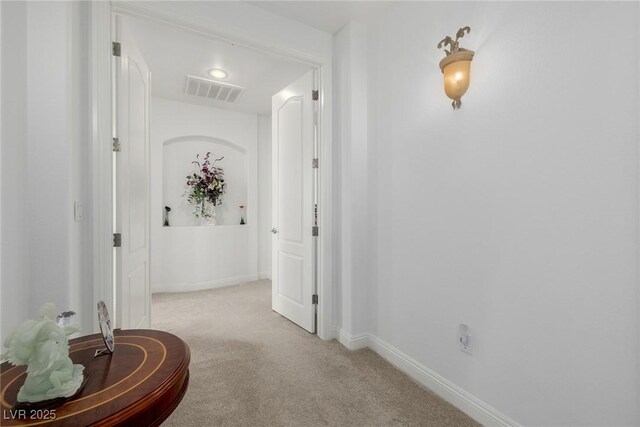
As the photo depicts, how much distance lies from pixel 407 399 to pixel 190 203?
375cm

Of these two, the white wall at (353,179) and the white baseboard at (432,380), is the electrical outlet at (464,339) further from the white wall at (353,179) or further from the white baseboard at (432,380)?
the white wall at (353,179)

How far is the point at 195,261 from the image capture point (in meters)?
4.18

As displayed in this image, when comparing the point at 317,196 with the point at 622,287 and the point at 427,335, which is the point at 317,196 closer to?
the point at 427,335

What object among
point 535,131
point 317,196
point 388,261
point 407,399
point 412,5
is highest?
point 412,5

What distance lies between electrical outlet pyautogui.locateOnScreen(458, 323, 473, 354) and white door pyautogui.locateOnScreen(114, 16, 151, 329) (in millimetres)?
2069

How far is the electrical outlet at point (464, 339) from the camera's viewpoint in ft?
5.42

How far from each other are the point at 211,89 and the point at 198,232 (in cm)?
191

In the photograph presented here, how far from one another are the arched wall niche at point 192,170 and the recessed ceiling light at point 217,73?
119cm

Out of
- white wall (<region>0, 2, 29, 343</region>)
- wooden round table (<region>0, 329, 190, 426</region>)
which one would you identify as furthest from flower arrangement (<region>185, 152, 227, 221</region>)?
wooden round table (<region>0, 329, 190, 426</region>)

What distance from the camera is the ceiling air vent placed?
3.46 meters

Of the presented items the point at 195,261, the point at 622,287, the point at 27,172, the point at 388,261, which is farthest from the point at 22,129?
the point at 195,261

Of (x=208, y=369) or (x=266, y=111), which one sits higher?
(x=266, y=111)

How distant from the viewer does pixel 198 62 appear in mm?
3012

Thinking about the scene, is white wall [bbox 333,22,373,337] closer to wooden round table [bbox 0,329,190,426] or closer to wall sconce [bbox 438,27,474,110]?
wall sconce [bbox 438,27,474,110]
